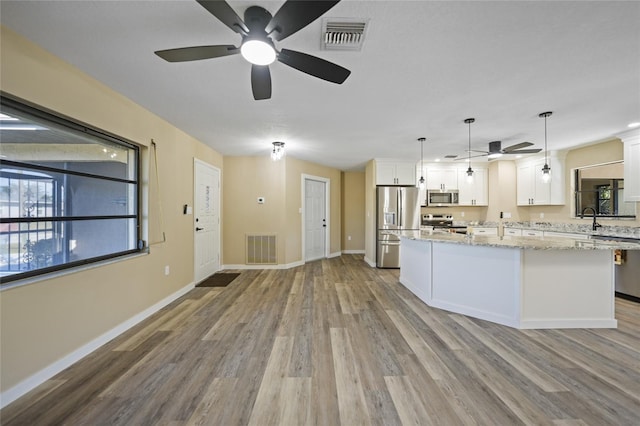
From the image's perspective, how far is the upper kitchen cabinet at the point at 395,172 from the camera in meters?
5.74

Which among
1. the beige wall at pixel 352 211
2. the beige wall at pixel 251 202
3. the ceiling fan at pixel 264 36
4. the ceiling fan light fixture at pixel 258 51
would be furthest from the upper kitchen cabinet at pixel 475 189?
the ceiling fan light fixture at pixel 258 51

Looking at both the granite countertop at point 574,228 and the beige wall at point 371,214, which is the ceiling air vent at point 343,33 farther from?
the granite countertop at point 574,228

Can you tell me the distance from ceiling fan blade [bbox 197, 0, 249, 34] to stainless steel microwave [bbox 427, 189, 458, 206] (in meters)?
5.60

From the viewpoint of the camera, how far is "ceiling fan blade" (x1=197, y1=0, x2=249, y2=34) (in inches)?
48.0

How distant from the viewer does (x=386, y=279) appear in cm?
472

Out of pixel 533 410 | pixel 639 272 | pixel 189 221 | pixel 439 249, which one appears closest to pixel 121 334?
pixel 189 221

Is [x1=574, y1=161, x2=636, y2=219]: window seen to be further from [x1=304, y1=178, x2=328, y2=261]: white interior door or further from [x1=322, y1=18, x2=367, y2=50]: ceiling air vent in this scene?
[x1=322, y1=18, x2=367, y2=50]: ceiling air vent

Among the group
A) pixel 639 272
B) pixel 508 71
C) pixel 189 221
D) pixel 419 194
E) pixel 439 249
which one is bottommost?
pixel 639 272

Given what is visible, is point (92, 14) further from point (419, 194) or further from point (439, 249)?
point (419, 194)

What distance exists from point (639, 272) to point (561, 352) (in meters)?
2.49

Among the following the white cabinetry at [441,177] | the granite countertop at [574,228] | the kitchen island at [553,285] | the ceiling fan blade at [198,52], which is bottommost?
the kitchen island at [553,285]

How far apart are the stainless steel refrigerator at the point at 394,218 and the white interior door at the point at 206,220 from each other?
132 inches

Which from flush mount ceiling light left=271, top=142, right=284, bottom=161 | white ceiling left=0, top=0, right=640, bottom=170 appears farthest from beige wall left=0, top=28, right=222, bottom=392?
flush mount ceiling light left=271, top=142, right=284, bottom=161

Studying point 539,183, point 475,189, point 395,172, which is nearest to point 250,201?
point 395,172
